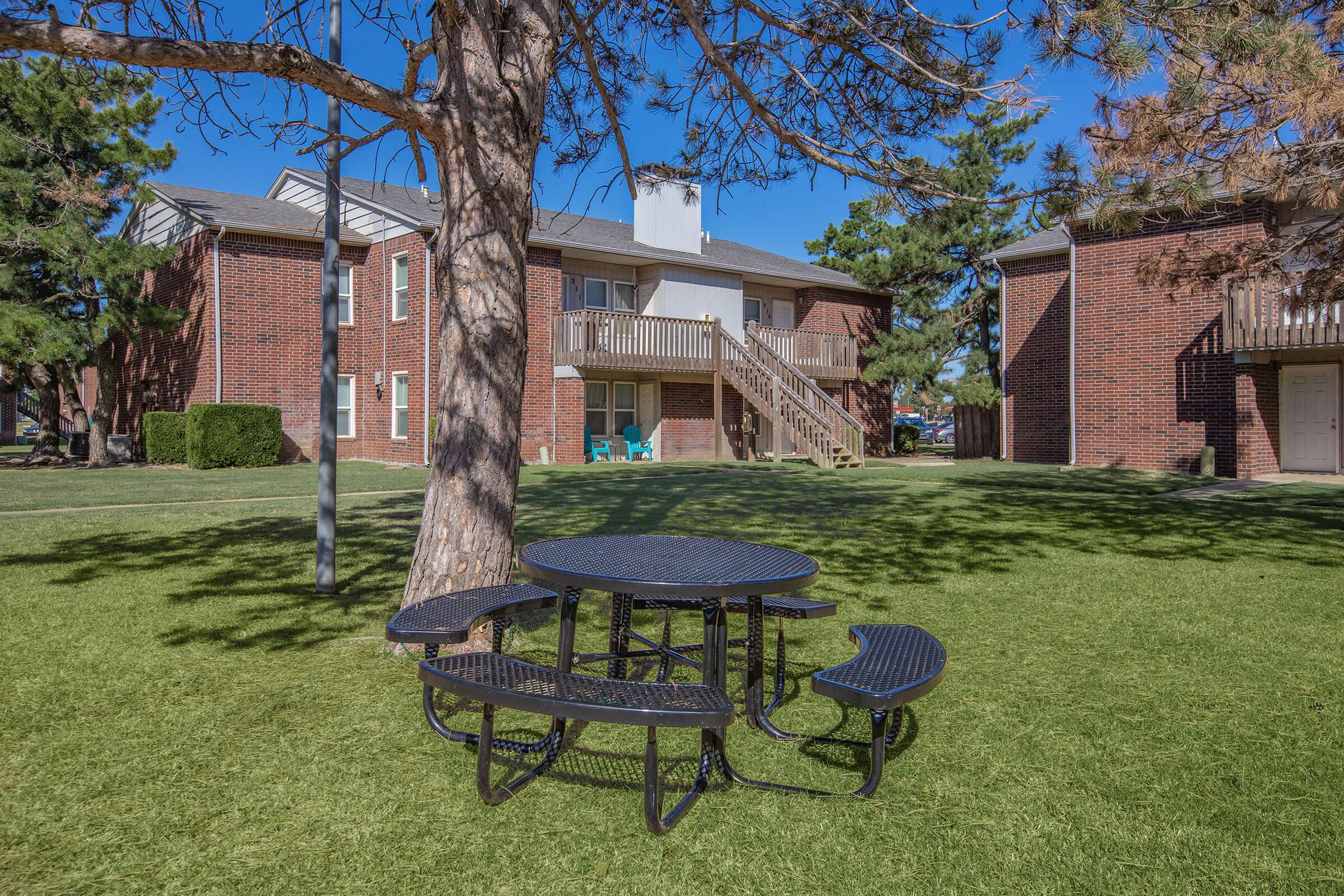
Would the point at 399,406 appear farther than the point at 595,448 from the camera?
No

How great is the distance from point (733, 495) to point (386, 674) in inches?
337

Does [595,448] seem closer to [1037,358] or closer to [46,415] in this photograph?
[1037,358]

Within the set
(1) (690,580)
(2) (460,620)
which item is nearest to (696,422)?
(2) (460,620)

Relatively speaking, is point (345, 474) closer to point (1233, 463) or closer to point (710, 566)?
point (710, 566)

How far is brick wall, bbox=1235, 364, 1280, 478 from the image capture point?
650 inches

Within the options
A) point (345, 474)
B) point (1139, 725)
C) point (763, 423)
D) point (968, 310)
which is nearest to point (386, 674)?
point (1139, 725)

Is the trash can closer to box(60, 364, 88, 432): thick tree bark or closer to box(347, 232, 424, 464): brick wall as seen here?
box(60, 364, 88, 432): thick tree bark

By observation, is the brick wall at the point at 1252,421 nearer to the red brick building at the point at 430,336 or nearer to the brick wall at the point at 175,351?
the red brick building at the point at 430,336

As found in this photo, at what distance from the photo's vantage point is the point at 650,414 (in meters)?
23.1

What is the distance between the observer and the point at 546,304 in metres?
20.5

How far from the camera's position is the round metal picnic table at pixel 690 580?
2.83 meters

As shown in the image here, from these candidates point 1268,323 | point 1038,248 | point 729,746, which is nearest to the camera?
point 729,746

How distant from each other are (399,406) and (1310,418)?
19896 millimetres

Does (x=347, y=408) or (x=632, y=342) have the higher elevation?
(x=632, y=342)
